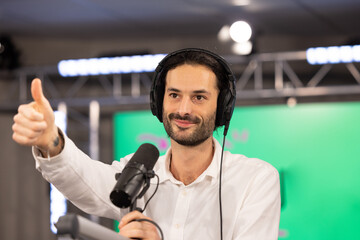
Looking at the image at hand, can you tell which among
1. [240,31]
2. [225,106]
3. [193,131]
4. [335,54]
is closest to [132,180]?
[193,131]

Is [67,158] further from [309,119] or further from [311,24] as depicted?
[311,24]

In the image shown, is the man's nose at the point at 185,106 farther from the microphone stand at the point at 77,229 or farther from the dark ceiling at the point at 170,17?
the dark ceiling at the point at 170,17

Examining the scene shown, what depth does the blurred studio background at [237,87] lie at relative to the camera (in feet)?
19.0

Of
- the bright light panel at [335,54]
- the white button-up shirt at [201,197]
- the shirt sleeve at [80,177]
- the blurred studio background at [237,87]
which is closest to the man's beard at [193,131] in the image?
the white button-up shirt at [201,197]

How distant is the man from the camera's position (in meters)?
1.50

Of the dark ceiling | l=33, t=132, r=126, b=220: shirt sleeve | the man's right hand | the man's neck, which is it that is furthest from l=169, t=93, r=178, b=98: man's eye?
the dark ceiling

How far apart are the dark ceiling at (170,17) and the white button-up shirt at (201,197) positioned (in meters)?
4.46

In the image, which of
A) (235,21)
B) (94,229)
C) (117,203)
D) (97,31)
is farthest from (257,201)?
(97,31)

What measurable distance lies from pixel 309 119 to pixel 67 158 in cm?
487

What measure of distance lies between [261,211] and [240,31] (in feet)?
16.1

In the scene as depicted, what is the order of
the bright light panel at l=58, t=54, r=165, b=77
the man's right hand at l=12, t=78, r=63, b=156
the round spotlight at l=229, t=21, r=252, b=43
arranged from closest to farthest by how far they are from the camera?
the man's right hand at l=12, t=78, r=63, b=156, the round spotlight at l=229, t=21, r=252, b=43, the bright light panel at l=58, t=54, r=165, b=77

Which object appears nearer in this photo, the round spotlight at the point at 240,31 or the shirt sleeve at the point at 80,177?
the shirt sleeve at the point at 80,177

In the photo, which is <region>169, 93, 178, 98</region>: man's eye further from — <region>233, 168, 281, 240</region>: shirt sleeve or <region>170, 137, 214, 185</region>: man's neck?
<region>233, 168, 281, 240</region>: shirt sleeve

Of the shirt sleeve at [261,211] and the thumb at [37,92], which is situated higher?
the thumb at [37,92]
